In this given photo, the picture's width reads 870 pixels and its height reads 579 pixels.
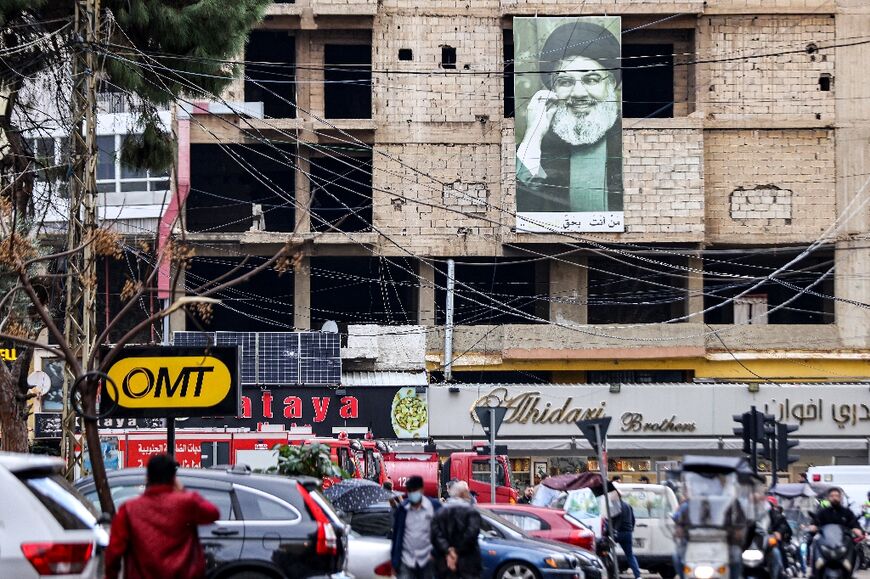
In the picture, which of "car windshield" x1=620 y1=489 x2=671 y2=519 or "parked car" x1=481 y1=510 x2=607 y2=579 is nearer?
"parked car" x1=481 y1=510 x2=607 y2=579

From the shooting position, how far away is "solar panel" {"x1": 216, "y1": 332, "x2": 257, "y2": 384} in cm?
4688

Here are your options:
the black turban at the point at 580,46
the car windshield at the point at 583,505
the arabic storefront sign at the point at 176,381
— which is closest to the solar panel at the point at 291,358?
the black turban at the point at 580,46

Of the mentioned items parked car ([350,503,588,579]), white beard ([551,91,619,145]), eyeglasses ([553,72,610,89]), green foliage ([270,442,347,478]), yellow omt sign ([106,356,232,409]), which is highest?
eyeglasses ([553,72,610,89])

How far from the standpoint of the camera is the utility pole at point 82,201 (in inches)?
785

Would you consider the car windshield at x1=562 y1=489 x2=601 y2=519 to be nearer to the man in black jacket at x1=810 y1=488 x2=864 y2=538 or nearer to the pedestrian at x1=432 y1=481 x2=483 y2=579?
the man in black jacket at x1=810 y1=488 x2=864 y2=538

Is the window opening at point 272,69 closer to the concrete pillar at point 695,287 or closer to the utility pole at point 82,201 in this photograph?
the concrete pillar at point 695,287

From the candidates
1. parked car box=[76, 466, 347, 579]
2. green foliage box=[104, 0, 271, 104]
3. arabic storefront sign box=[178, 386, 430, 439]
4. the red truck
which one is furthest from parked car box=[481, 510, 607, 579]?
arabic storefront sign box=[178, 386, 430, 439]

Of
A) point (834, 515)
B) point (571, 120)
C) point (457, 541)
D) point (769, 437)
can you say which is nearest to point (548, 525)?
point (834, 515)

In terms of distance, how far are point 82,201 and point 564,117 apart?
3069 cm

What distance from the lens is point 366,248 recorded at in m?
49.4

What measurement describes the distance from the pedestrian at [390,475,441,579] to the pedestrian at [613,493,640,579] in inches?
332

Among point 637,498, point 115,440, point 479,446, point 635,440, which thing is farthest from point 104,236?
point 635,440

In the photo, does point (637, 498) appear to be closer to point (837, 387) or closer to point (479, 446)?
point (479, 446)

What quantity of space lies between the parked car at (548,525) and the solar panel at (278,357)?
25249 mm
